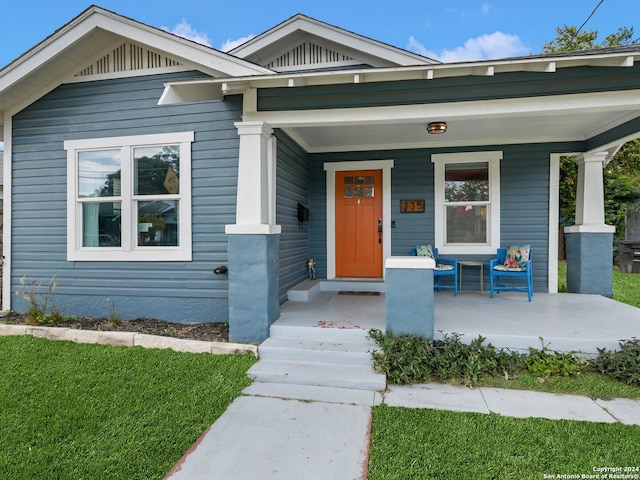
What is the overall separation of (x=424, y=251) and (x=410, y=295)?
206 centimetres

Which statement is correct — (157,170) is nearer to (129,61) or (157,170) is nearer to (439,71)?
(129,61)

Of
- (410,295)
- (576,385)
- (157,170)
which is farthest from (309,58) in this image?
(576,385)

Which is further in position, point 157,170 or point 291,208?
point 291,208

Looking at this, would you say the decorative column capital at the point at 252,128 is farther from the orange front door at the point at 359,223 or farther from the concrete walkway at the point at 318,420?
the orange front door at the point at 359,223

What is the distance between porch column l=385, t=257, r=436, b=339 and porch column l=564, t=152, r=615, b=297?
3.43m

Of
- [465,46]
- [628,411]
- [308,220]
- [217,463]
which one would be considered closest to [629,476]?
[628,411]

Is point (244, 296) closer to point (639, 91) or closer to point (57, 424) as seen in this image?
point (57, 424)

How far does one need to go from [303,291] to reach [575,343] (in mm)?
3015

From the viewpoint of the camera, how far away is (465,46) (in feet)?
69.8

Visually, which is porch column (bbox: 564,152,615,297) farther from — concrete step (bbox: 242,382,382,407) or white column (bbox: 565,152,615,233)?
concrete step (bbox: 242,382,382,407)

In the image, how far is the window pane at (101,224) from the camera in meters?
4.54

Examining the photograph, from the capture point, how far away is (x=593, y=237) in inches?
207

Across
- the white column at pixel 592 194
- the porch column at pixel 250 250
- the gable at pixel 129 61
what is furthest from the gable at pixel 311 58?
the white column at pixel 592 194

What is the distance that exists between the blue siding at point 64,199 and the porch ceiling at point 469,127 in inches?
42.3
